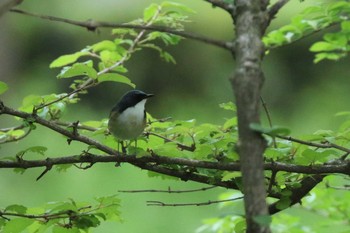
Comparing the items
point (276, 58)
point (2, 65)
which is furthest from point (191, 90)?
point (2, 65)

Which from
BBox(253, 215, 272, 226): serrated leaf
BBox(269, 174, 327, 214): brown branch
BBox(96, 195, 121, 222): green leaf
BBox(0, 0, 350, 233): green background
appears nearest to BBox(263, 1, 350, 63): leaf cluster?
BBox(269, 174, 327, 214): brown branch

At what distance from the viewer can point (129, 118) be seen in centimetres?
124

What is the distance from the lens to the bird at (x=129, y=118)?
46.1 inches

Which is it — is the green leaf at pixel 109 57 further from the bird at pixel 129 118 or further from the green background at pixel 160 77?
the green background at pixel 160 77

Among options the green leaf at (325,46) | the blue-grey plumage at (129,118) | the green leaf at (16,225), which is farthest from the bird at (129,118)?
the green leaf at (325,46)

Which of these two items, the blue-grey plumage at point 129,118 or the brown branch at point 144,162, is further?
the blue-grey plumage at point 129,118

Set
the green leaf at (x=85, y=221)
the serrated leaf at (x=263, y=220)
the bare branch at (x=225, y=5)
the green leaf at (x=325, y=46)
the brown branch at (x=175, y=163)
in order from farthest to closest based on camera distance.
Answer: the green leaf at (x=325, y=46), the green leaf at (x=85, y=221), the brown branch at (x=175, y=163), the bare branch at (x=225, y=5), the serrated leaf at (x=263, y=220)

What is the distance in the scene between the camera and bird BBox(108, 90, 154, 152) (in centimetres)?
117

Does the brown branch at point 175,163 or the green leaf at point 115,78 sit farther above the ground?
the green leaf at point 115,78

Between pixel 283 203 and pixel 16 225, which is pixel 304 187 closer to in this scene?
pixel 283 203

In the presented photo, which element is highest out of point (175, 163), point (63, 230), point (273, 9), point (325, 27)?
point (273, 9)

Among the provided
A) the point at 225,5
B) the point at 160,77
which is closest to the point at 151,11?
the point at 225,5

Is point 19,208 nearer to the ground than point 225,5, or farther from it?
nearer to the ground

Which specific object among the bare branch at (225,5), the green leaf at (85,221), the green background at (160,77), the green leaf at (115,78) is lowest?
the green background at (160,77)
